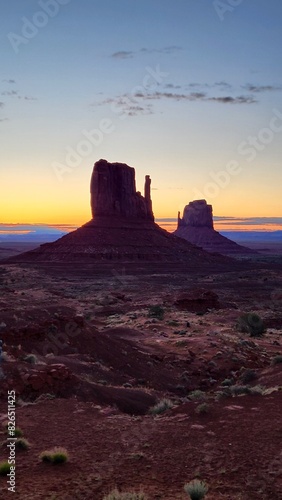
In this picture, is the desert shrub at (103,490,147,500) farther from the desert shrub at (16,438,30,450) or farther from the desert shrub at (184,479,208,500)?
the desert shrub at (16,438,30,450)

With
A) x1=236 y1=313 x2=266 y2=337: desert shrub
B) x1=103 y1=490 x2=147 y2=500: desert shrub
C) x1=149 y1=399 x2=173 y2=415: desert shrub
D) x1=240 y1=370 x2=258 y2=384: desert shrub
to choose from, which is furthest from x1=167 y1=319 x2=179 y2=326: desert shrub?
x1=103 y1=490 x2=147 y2=500: desert shrub

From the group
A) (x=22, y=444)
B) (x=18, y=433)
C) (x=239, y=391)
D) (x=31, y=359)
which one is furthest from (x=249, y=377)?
(x=22, y=444)

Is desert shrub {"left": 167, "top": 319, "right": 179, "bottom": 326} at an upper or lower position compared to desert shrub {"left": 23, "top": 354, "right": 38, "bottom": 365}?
lower

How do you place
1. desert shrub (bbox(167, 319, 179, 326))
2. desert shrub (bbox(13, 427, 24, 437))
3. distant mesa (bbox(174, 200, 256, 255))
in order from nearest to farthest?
desert shrub (bbox(13, 427, 24, 437)) < desert shrub (bbox(167, 319, 179, 326)) < distant mesa (bbox(174, 200, 256, 255))

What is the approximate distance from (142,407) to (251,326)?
16858mm

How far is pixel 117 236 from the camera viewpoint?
10144cm

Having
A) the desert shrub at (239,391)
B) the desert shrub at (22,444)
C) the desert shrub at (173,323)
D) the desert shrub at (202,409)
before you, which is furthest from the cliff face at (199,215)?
the desert shrub at (22,444)

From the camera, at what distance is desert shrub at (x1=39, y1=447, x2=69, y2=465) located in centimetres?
796

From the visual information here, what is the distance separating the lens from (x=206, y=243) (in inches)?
6550

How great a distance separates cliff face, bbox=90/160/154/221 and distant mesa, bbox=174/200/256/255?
55721 millimetres

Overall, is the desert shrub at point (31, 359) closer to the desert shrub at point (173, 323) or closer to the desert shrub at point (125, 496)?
the desert shrub at point (125, 496)

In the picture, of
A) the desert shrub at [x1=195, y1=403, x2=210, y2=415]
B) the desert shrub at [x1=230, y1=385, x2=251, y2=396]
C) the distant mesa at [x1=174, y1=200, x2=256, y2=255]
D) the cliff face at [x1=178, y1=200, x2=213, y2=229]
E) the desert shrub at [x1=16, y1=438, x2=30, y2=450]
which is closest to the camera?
the desert shrub at [x1=16, y1=438, x2=30, y2=450]

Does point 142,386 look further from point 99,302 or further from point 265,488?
point 99,302

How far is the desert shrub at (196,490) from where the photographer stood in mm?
6586
